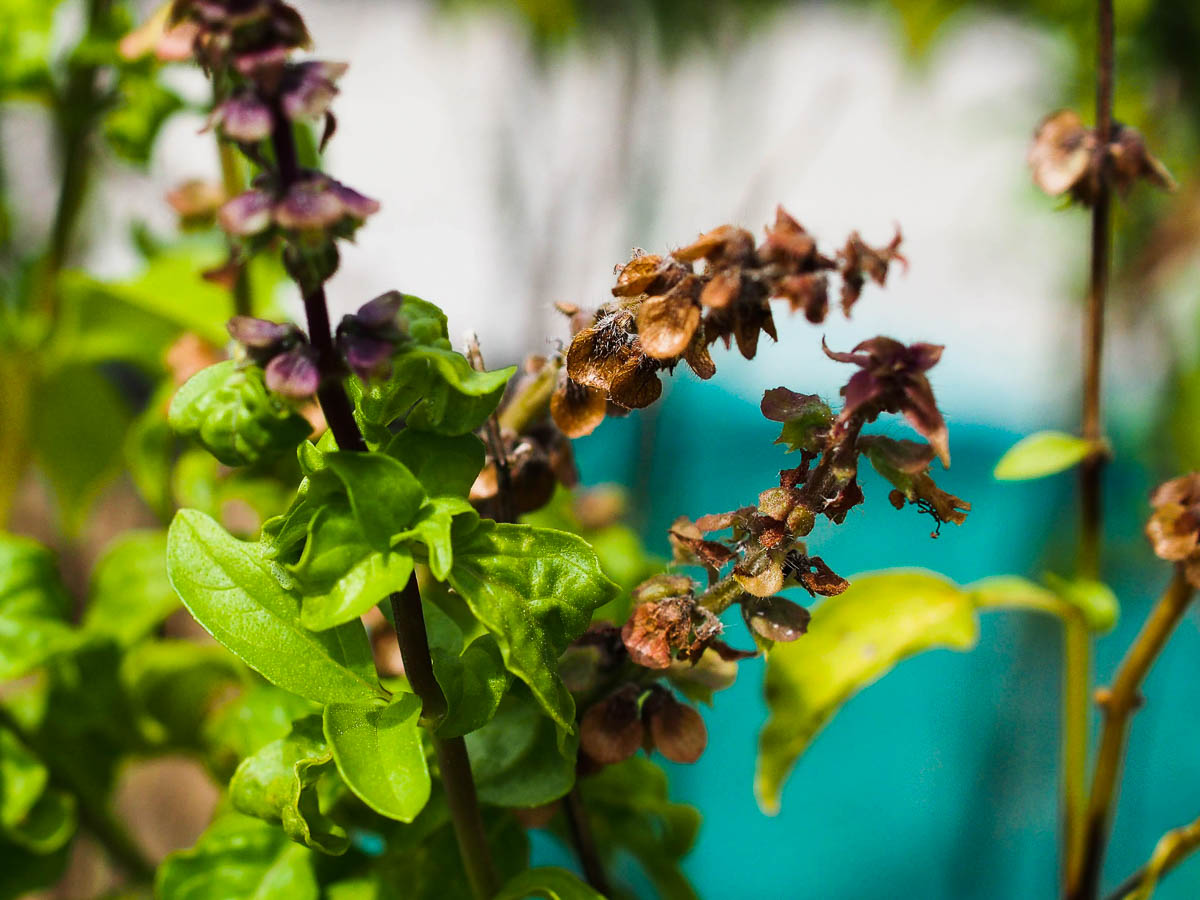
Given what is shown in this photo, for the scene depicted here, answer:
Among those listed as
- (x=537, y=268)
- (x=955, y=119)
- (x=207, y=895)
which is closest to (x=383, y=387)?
(x=207, y=895)

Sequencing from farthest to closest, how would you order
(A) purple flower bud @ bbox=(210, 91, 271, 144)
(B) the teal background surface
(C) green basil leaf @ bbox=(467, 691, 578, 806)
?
(B) the teal background surface
(C) green basil leaf @ bbox=(467, 691, 578, 806)
(A) purple flower bud @ bbox=(210, 91, 271, 144)

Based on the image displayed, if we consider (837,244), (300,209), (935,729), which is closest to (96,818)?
(300,209)

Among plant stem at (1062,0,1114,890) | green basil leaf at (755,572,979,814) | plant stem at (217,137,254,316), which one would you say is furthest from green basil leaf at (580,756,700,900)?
plant stem at (217,137,254,316)

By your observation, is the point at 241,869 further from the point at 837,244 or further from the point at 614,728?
the point at 837,244

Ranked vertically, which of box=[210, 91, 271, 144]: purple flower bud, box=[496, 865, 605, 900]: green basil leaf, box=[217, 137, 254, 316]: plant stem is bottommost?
box=[496, 865, 605, 900]: green basil leaf

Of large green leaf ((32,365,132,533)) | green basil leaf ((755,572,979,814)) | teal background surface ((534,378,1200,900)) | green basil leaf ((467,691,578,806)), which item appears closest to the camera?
green basil leaf ((467,691,578,806))

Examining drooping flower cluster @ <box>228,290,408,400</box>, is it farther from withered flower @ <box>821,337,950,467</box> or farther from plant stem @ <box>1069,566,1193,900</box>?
plant stem @ <box>1069,566,1193,900</box>
